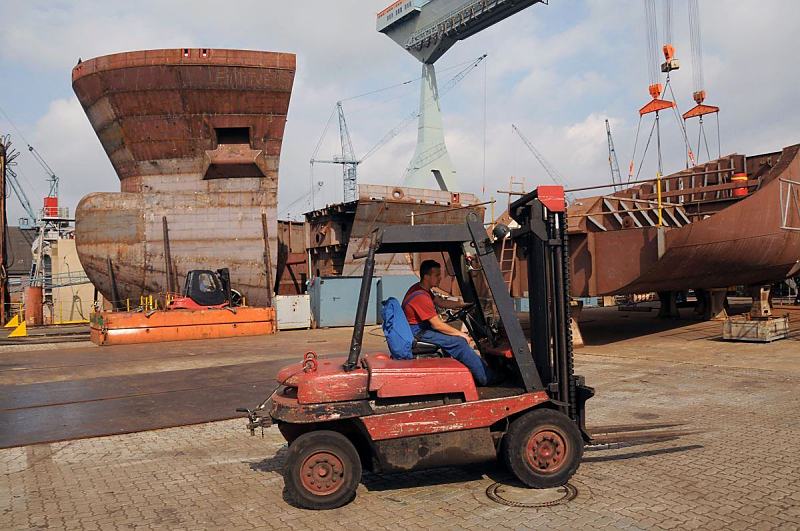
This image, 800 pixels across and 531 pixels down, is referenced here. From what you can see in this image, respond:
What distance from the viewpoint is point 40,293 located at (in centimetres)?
3123

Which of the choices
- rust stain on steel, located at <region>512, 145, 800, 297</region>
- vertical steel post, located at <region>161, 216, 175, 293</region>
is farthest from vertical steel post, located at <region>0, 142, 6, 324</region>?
rust stain on steel, located at <region>512, 145, 800, 297</region>

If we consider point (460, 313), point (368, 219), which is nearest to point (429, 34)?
point (368, 219)

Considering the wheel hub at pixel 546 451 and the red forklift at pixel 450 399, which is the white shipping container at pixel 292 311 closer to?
the red forklift at pixel 450 399

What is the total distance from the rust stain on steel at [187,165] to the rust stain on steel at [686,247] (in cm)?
1588

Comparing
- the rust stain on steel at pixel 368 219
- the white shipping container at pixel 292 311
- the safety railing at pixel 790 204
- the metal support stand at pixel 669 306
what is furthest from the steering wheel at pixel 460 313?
the rust stain on steel at pixel 368 219

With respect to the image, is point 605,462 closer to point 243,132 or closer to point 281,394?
point 281,394

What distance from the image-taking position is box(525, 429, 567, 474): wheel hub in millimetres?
4883

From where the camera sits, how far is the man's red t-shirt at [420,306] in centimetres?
514

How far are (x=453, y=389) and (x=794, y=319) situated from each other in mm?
18083

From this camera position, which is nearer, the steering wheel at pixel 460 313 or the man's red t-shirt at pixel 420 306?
the man's red t-shirt at pixel 420 306

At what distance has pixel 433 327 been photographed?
5160 mm

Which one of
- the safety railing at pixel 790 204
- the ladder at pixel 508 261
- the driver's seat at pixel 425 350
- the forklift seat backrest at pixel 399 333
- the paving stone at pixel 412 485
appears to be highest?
the safety railing at pixel 790 204

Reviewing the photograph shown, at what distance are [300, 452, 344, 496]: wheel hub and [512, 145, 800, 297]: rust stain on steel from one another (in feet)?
32.9

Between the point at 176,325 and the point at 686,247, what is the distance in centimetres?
1598
